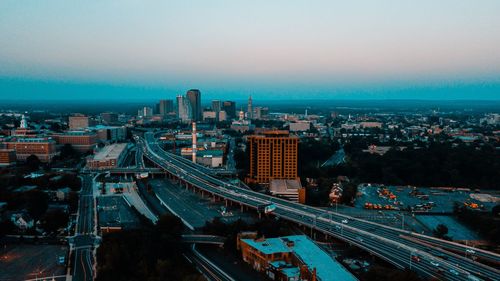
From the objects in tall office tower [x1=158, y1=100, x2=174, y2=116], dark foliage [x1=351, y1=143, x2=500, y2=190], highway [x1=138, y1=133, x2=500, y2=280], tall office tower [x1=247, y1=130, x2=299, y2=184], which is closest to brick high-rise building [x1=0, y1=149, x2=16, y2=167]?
highway [x1=138, y1=133, x2=500, y2=280]

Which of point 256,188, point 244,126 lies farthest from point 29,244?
point 244,126

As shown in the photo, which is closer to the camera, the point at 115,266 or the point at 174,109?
the point at 115,266

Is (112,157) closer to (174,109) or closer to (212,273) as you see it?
(212,273)

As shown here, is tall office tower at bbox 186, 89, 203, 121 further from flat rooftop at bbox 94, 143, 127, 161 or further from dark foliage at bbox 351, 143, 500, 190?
dark foliage at bbox 351, 143, 500, 190

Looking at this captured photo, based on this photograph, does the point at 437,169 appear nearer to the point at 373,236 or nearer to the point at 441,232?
the point at 441,232

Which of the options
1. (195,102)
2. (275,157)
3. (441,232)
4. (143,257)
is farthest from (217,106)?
(143,257)

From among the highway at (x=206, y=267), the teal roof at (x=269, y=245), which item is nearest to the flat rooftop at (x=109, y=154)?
the highway at (x=206, y=267)
